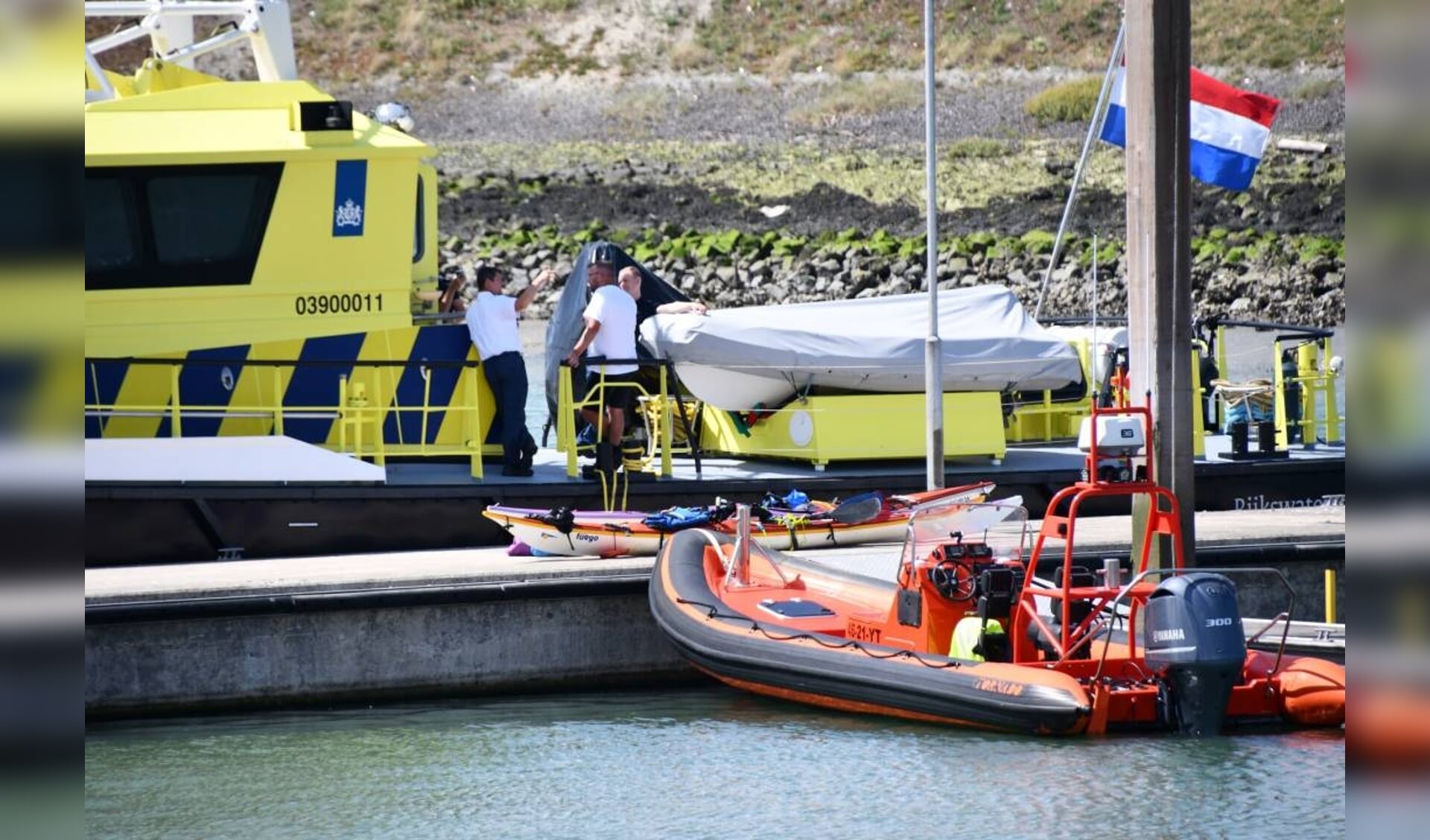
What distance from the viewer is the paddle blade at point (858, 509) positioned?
34.8ft

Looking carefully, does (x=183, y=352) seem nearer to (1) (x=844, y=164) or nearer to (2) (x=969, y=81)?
(1) (x=844, y=164)

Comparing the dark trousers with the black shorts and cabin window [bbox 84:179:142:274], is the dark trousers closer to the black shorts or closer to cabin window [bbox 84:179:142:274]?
the black shorts

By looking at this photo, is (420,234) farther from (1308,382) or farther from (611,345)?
(1308,382)

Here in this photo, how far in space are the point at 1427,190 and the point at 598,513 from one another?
8981 millimetres

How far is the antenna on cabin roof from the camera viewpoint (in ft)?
37.9

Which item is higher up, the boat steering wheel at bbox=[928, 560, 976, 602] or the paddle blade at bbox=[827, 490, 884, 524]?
the paddle blade at bbox=[827, 490, 884, 524]

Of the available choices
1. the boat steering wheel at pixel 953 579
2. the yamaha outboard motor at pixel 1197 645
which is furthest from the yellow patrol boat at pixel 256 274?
the yamaha outboard motor at pixel 1197 645

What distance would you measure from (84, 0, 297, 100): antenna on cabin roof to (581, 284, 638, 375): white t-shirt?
8.94 feet

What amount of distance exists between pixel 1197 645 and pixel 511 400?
15.5ft

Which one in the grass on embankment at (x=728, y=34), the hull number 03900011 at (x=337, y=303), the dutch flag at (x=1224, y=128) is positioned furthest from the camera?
the grass on embankment at (x=728, y=34)

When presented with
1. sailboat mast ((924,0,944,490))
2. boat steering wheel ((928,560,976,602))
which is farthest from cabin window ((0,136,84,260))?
sailboat mast ((924,0,944,490))

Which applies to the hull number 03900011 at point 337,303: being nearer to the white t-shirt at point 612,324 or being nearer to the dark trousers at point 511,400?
the dark trousers at point 511,400

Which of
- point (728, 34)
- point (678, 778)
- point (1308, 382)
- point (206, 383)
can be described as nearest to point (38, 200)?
point (678, 778)

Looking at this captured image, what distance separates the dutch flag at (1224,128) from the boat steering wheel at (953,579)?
18.5 ft
